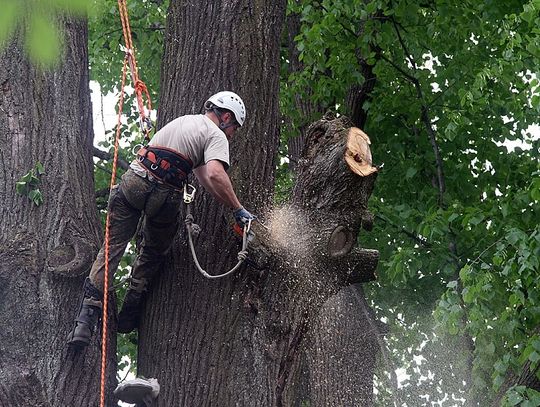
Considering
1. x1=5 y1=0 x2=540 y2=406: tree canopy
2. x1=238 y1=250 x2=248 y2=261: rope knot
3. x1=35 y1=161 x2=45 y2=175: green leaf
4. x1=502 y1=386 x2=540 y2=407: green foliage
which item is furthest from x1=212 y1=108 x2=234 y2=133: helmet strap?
x1=5 y1=0 x2=540 y2=406: tree canopy

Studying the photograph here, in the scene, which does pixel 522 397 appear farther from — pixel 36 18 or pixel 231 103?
pixel 36 18

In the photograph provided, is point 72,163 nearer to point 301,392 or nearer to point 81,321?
point 81,321

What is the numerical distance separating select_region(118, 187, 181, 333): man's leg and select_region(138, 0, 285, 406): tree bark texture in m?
0.07

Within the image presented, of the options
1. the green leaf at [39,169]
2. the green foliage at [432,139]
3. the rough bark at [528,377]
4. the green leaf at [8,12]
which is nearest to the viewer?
the green leaf at [8,12]

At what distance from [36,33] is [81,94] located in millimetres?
2567

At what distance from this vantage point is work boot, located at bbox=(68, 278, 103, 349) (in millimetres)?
4895

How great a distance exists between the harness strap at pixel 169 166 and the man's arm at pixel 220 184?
0.28 m

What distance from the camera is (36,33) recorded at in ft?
10.6

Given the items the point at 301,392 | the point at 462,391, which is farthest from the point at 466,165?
the point at 301,392

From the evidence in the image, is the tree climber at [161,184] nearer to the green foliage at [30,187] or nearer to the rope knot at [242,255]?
the rope knot at [242,255]

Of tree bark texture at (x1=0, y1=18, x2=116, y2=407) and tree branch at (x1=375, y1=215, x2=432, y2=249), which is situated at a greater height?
tree branch at (x1=375, y1=215, x2=432, y2=249)

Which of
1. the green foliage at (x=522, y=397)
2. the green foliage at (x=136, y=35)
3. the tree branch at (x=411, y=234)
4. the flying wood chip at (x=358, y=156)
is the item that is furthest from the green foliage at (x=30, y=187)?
the green foliage at (x=136, y=35)

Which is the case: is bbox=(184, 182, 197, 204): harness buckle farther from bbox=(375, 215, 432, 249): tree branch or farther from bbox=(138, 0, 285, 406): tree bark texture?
bbox=(375, 215, 432, 249): tree branch

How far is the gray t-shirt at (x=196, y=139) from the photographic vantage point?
16.6ft
